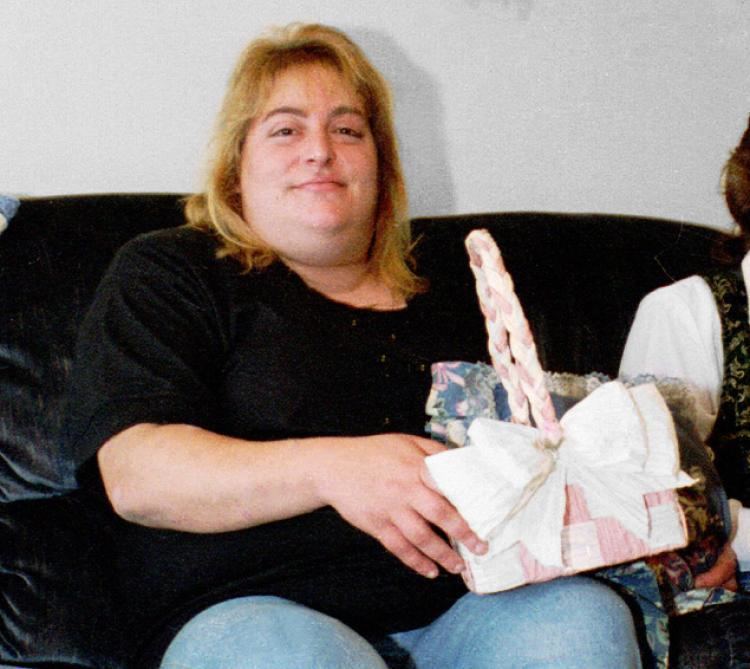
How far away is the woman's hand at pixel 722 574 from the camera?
1078 mm

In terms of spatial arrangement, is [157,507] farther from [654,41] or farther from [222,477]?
[654,41]

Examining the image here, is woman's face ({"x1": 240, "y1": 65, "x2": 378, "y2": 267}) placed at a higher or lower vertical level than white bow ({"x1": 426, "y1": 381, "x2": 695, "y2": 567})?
higher

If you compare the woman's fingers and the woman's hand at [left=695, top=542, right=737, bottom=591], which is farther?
the woman's hand at [left=695, top=542, right=737, bottom=591]

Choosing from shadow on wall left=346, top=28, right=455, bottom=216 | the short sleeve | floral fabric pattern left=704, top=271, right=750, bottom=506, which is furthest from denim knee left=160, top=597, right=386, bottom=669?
shadow on wall left=346, top=28, right=455, bottom=216

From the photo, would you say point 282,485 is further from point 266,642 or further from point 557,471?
point 557,471

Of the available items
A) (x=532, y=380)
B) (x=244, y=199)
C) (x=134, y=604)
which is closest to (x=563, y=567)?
(x=532, y=380)

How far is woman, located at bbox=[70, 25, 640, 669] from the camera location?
911 mm

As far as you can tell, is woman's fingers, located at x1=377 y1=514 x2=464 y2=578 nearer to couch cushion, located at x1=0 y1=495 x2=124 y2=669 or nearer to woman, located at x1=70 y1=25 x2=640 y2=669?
woman, located at x1=70 y1=25 x2=640 y2=669

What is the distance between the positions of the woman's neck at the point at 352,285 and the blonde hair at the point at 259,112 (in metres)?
0.02

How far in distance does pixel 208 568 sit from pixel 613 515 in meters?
0.42

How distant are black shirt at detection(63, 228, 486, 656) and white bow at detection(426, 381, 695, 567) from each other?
23 cm

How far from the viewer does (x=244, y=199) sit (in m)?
1.29

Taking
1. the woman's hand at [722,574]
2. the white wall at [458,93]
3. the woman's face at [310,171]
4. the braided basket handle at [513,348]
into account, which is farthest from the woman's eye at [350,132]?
the woman's hand at [722,574]

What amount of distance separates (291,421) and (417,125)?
818 mm
